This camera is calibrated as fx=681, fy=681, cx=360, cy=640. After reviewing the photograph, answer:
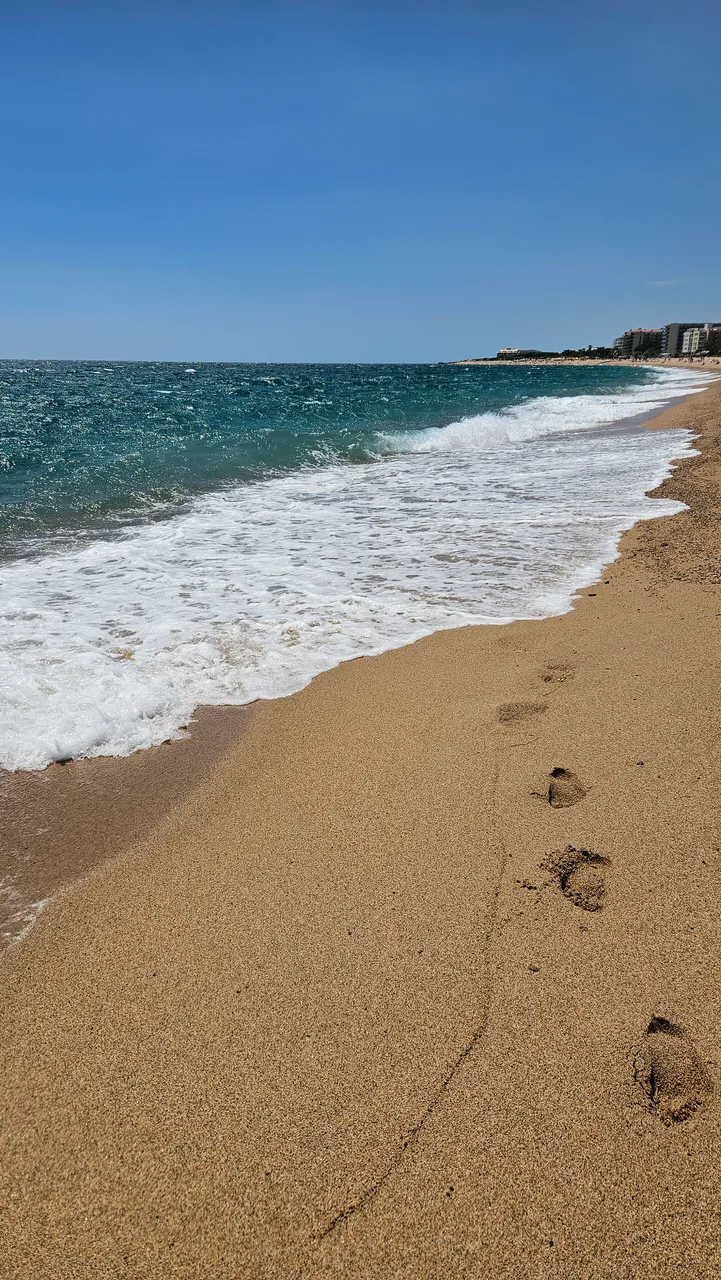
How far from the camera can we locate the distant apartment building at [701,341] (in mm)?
103312

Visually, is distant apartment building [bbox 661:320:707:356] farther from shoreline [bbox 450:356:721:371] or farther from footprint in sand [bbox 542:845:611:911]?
footprint in sand [bbox 542:845:611:911]

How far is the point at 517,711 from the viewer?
3.49 meters

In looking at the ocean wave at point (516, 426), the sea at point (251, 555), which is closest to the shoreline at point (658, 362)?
the ocean wave at point (516, 426)

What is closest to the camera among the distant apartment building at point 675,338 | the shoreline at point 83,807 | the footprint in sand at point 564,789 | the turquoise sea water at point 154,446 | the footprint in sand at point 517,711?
the shoreline at point 83,807

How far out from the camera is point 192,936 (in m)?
2.23

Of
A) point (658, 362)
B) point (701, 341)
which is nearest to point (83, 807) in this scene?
point (658, 362)

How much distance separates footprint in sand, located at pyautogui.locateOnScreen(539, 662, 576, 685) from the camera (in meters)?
3.81

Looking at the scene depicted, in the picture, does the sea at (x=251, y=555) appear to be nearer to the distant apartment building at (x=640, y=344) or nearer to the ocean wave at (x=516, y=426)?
the ocean wave at (x=516, y=426)

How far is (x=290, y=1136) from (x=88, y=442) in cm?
1704

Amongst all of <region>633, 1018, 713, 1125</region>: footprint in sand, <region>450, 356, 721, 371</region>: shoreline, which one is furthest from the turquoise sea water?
<region>450, 356, 721, 371</region>: shoreline

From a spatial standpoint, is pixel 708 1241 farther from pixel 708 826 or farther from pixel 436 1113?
pixel 708 826

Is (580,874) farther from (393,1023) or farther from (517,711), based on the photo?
(517,711)

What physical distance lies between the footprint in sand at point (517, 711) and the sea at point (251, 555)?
1.19 metres

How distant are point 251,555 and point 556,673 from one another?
4.09 m
